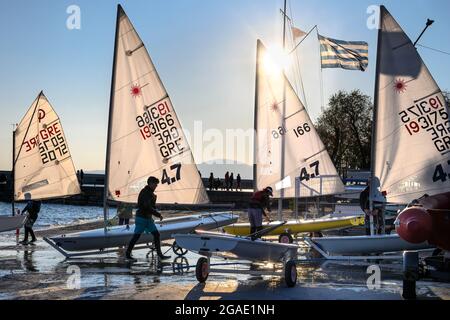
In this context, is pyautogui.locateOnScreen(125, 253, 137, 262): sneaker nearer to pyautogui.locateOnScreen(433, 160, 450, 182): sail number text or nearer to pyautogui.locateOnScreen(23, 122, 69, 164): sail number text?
pyautogui.locateOnScreen(433, 160, 450, 182): sail number text

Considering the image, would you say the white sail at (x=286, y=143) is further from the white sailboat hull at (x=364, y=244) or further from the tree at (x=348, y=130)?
the tree at (x=348, y=130)

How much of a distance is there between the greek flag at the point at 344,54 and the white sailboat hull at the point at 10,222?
10.5m

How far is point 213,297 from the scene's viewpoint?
9789 millimetres

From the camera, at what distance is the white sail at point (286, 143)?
818 inches

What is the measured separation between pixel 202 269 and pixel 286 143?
428 inches

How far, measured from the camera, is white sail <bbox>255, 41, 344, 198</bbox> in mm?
20781

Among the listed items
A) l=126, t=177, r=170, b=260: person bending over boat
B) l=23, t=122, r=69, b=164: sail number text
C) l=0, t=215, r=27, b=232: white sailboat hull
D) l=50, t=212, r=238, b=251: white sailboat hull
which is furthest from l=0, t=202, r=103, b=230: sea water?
l=126, t=177, r=170, b=260: person bending over boat

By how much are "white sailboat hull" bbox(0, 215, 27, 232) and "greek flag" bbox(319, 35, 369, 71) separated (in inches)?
415

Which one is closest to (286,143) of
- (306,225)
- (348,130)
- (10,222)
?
(306,225)

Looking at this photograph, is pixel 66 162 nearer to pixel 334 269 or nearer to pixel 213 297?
pixel 334 269

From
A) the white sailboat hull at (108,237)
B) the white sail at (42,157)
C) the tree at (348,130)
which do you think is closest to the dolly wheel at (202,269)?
the white sailboat hull at (108,237)

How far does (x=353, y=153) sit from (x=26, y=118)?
134ft

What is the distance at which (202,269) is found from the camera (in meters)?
10.8
